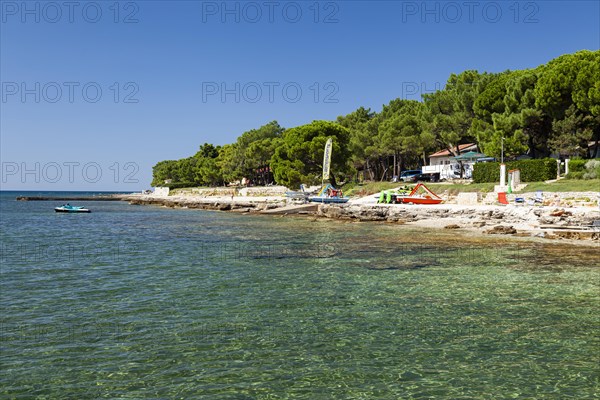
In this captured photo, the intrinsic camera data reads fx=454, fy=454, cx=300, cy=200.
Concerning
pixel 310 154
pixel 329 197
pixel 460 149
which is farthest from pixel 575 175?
pixel 310 154

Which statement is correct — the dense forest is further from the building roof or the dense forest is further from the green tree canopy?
the building roof

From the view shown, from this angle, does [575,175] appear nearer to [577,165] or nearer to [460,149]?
[577,165]

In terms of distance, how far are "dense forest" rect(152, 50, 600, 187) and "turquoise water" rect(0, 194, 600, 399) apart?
1507 inches

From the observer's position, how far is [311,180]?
7506 centimetres

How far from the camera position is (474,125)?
61031 mm

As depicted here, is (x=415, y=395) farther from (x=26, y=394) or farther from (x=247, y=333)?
(x=26, y=394)

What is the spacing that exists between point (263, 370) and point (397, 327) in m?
3.48

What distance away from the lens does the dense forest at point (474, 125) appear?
166ft

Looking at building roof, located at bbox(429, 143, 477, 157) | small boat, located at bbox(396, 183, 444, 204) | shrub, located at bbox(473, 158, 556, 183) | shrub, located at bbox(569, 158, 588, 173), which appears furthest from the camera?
building roof, located at bbox(429, 143, 477, 157)

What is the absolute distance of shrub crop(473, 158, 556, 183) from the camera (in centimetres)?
4781

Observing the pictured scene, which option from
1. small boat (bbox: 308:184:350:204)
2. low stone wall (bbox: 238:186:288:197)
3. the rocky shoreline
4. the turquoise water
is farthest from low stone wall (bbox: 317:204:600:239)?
low stone wall (bbox: 238:186:288:197)

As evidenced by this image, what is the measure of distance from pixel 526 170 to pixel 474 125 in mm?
13576

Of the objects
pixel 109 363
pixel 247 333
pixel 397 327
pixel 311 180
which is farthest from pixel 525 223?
pixel 311 180

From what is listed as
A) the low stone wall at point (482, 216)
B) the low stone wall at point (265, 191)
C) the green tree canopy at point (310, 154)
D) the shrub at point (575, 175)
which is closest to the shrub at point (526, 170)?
the shrub at point (575, 175)
